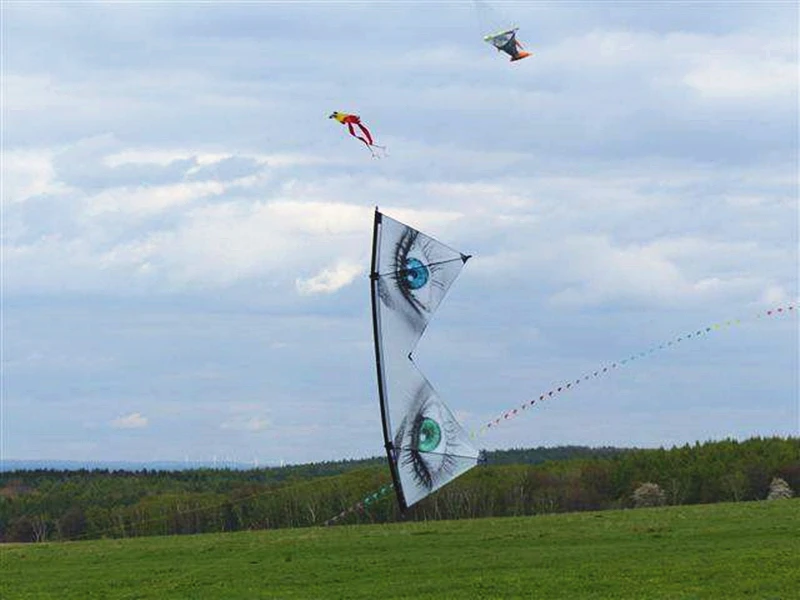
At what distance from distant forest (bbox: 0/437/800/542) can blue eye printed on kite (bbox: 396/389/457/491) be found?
60.5 metres

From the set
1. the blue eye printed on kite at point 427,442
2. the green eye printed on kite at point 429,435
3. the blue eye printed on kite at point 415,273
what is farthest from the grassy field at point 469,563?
the blue eye printed on kite at point 415,273

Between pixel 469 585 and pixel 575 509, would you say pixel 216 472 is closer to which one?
pixel 575 509

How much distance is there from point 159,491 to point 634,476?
50261 mm

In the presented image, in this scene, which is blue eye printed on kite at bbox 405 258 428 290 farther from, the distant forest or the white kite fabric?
the distant forest

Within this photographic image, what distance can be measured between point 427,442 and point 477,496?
70774 mm

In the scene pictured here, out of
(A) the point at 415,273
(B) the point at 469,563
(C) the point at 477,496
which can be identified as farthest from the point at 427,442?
(C) the point at 477,496

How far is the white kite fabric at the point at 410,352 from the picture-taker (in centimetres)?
2992

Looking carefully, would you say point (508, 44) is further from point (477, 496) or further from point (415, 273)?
point (477, 496)

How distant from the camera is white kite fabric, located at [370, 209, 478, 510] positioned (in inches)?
1178

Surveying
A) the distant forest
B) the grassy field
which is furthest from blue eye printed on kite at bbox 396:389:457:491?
the distant forest

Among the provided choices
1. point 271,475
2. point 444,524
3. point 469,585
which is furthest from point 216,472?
point 469,585

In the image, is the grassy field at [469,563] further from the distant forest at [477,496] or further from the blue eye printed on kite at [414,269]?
the distant forest at [477,496]

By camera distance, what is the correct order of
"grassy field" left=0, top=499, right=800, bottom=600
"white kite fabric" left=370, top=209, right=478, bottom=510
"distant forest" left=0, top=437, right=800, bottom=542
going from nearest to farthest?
"white kite fabric" left=370, top=209, right=478, bottom=510 < "grassy field" left=0, top=499, right=800, bottom=600 < "distant forest" left=0, top=437, right=800, bottom=542

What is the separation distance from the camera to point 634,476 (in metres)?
108
